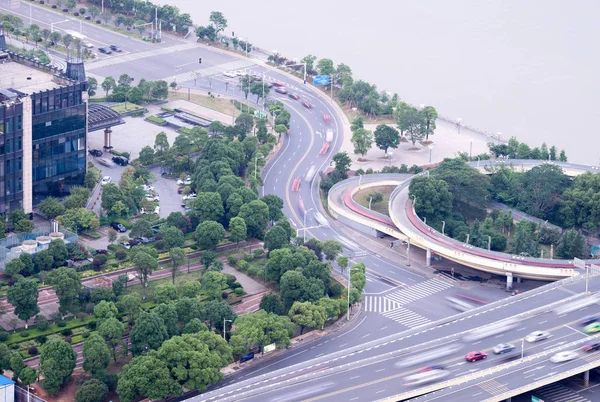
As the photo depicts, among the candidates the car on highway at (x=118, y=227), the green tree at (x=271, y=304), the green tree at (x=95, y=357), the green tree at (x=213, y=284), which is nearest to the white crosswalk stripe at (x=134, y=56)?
the car on highway at (x=118, y=227)

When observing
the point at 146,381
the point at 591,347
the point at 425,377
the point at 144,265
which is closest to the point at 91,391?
the point at 146,381

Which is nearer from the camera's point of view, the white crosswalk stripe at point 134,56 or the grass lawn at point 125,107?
the grass lawn at point 125,107

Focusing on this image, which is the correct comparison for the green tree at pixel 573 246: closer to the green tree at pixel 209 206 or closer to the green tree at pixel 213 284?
A: the green tree at pixel 209 206

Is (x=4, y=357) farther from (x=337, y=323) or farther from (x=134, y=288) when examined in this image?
(x=337, y=323)

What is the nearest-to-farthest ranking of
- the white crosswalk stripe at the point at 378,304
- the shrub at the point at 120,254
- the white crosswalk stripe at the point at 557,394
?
the white crosswalk stripe at the point at 557,394
the white crosswalk stripe at the point at 378,304
the shrub at the point at 120,254

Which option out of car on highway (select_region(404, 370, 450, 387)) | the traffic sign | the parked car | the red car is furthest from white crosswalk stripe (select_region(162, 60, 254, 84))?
car on highway (select_region(404, 370, 450, 387))

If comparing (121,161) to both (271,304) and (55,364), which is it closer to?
(271,304)

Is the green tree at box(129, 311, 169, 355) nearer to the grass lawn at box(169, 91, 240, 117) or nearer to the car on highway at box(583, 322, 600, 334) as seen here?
the car on highway at box(583, 322, 600, 334)
